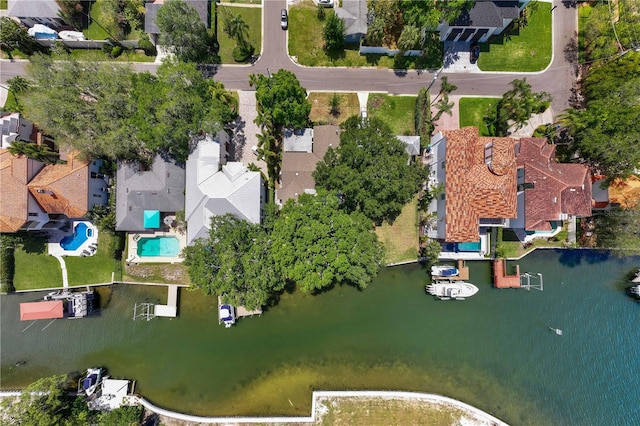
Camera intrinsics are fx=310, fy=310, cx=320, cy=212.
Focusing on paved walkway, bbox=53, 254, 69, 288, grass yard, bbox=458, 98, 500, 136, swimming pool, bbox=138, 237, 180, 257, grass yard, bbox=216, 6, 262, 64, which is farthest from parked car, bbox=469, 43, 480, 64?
paved walkway, bbox=53, 254, 69, 288

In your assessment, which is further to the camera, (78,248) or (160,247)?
(160,247)

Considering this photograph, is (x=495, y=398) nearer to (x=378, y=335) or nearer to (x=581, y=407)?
(x=581, y=407)

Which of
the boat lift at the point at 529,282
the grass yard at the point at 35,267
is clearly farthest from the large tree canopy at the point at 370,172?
the grass yard at the point at 35,267

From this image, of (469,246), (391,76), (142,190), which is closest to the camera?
(142,190)

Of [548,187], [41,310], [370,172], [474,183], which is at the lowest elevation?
[41,310]

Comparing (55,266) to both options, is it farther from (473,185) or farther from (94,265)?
(473,185)

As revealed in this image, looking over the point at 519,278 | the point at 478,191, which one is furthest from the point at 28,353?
the point at 519,278

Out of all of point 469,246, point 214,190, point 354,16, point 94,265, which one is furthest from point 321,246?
point 94,265
